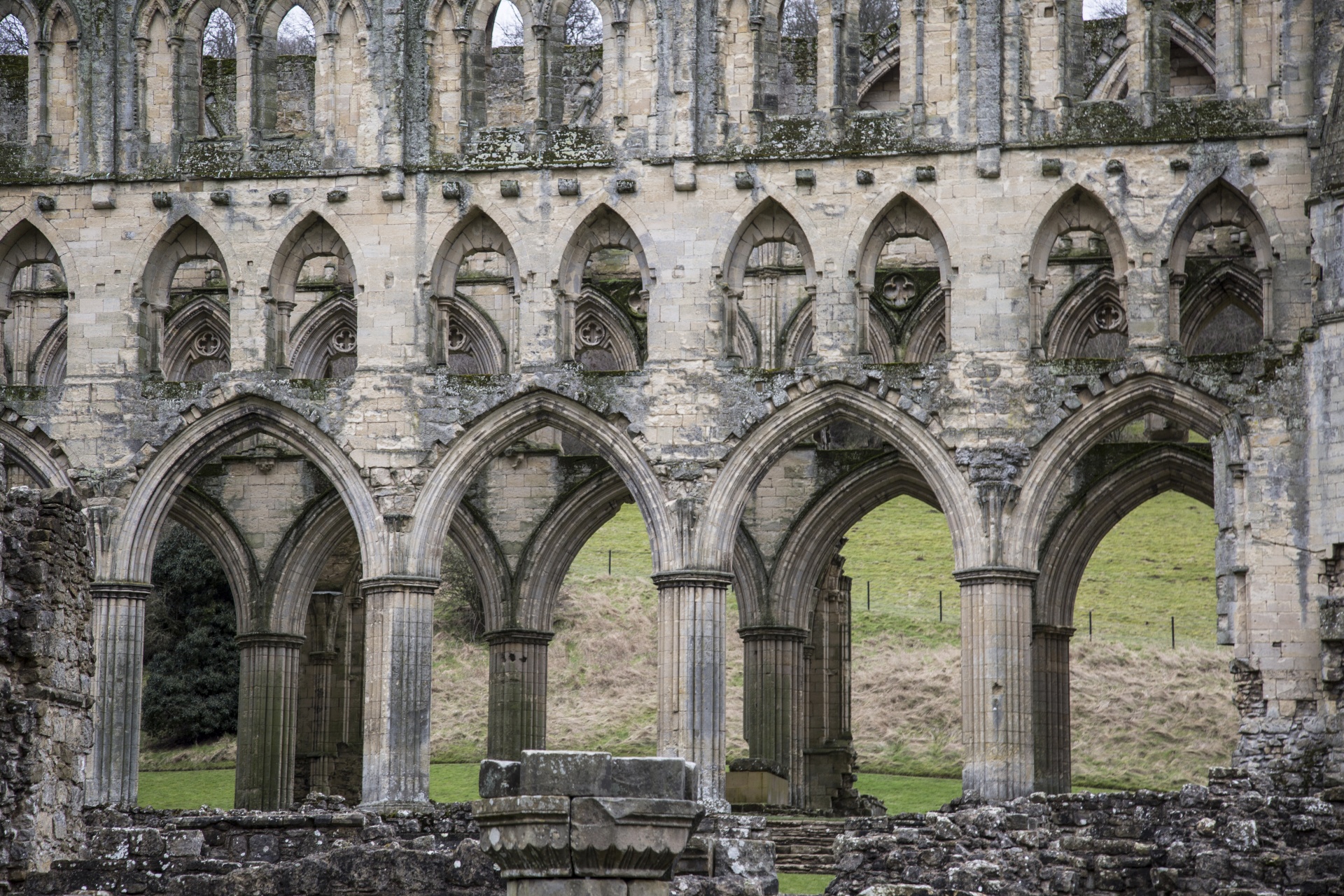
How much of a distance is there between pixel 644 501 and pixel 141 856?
9957 mm

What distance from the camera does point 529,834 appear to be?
14.4 m

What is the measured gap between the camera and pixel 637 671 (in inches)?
1868

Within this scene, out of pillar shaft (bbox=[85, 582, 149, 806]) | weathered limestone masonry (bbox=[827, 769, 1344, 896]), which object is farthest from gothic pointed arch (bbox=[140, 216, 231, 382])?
weathered limestone masonry (bbox=[827, 769, 1344, 896])

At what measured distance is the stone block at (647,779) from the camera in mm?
14352

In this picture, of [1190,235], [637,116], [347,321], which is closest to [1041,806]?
[1190,235]

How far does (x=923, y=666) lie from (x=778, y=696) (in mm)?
12520

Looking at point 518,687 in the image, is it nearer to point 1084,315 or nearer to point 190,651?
point 1084,315

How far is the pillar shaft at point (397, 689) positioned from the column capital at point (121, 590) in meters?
2.99

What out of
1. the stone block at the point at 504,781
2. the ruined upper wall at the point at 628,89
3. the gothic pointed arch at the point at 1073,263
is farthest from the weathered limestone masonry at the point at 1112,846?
the ruined upper wall at the point at 628,89

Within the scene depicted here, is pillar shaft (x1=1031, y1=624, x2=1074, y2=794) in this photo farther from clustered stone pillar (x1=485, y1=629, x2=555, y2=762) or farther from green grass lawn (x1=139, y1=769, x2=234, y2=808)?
green grass lawn (x1=139, y1=769, x2=234, y2=808)

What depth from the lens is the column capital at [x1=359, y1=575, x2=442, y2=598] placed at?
103 ft

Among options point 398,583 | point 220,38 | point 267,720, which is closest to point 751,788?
point 398,583

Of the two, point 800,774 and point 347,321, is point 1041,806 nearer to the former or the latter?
point 800,774

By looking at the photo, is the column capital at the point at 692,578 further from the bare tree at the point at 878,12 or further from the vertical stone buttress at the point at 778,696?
the bare tree at the point at 878,12
